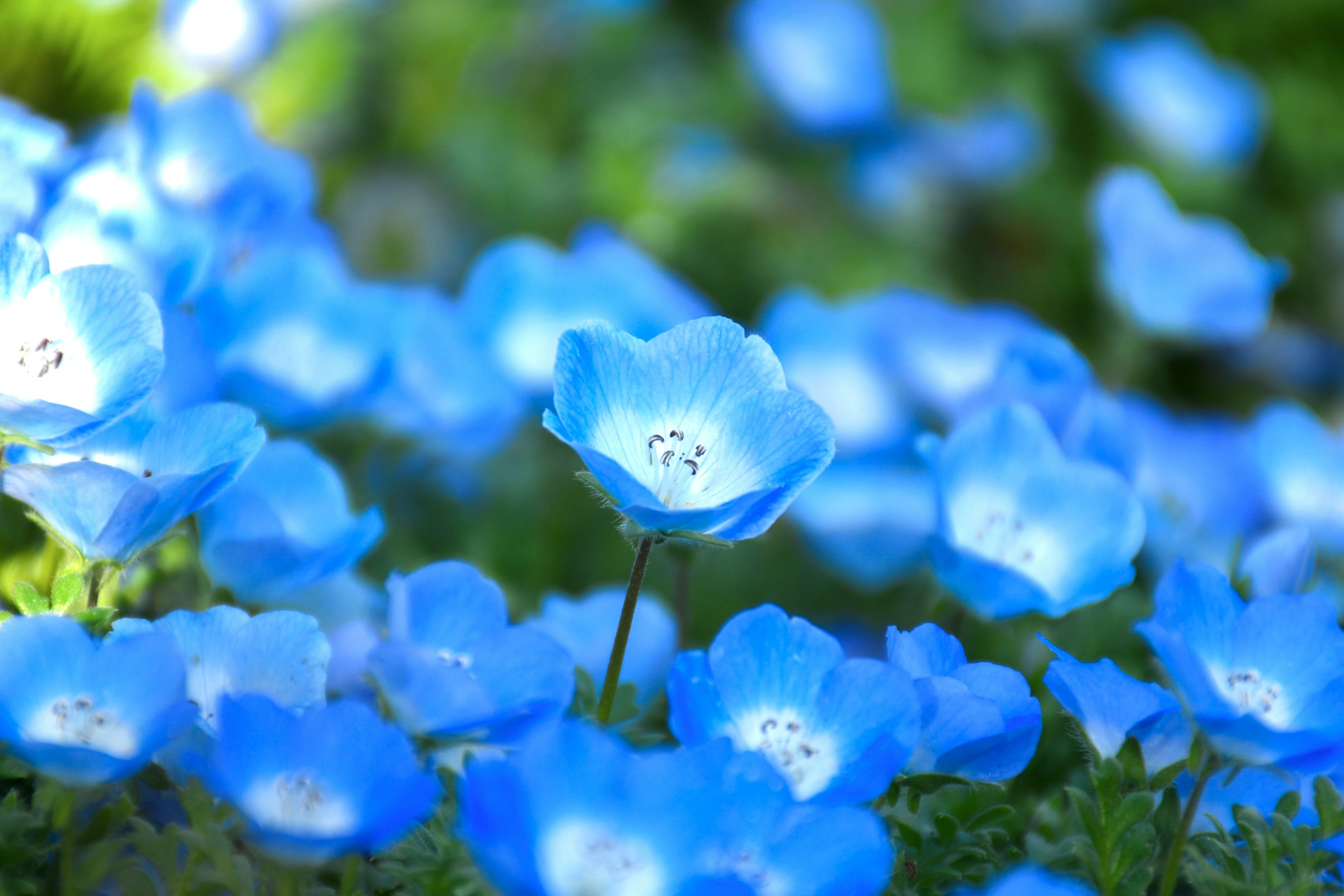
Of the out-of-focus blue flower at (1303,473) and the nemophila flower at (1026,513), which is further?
the out-of-focus blue flower at (1303,473)

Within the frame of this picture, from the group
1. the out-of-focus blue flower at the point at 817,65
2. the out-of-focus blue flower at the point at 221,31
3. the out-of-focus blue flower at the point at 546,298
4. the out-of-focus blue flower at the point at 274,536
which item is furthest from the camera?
the out-of-focus blue flower at the point at 817,65

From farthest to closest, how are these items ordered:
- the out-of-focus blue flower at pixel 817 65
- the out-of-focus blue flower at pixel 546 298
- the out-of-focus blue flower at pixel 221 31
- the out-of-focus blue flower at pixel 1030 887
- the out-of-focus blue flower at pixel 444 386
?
the out-of-focus blue flower at pixel 817 65 → the out-of-focus blue flower at pixel 221 31 → the out-of-focus blue flower at pixel 546 298 → the out-of-focus blue flower at pixel 444 386 → the out-of-focus blue flower at pixel 1030 887

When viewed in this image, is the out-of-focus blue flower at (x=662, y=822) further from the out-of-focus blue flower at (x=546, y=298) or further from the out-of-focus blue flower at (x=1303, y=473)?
the out-of-focus blue flower at (x=1303, y=473)

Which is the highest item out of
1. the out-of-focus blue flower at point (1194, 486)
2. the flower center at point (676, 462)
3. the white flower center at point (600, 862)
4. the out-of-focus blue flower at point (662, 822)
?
the flower center at point (676, 462)

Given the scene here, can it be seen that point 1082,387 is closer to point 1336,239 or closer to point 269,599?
point 269,599

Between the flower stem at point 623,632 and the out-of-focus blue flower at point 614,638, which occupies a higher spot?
the flower stem at point 623,632

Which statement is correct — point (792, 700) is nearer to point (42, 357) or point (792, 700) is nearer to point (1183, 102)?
point (42, 357)

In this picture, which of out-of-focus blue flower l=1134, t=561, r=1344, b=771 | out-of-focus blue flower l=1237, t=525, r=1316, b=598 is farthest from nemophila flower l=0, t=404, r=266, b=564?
out-of-focus blue flower l=1237, t=525, r=1316, b=598

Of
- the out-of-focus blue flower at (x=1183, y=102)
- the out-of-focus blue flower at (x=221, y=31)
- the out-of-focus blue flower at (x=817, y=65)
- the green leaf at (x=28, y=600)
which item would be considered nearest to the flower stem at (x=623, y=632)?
the green leaf at (x=28, y=600)
